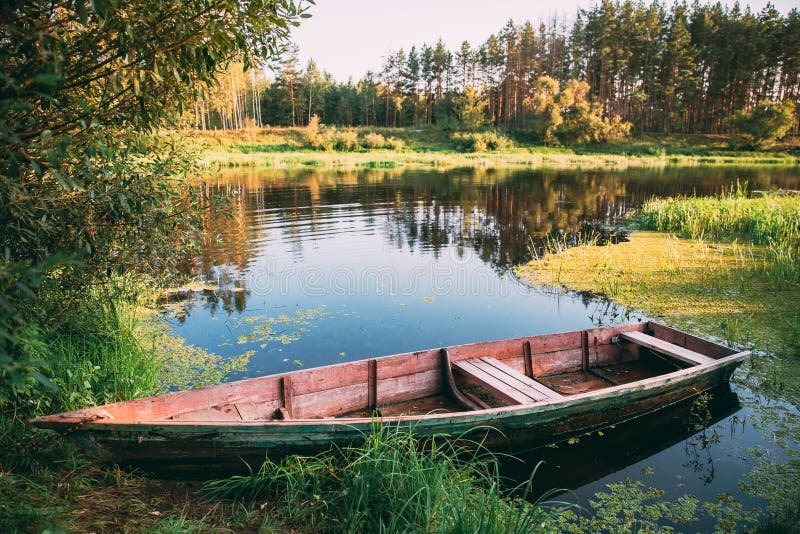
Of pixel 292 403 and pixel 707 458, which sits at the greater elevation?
pixel 292 403

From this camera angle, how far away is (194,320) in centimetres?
904

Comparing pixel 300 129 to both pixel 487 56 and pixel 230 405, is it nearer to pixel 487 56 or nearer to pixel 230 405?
pixel 487 56

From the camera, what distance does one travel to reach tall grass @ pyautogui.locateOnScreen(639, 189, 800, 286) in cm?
1069

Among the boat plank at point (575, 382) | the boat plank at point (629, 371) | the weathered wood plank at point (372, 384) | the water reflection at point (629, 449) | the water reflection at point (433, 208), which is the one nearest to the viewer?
the water reflection at point (629, 449)

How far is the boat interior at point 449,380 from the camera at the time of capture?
4.91 m

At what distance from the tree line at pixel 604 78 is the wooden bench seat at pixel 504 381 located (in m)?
55.2

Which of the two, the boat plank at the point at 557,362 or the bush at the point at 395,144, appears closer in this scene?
the boat plank at the point at 557,362

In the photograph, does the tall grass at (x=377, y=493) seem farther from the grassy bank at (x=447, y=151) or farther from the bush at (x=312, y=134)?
the bush at (x=312, y=134)

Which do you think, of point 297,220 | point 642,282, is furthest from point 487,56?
point 642,282

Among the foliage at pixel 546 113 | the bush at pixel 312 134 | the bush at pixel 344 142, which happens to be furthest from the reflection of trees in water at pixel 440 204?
the foliage at pixel 546 113

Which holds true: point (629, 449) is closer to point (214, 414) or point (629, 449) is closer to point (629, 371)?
point (629, 371)

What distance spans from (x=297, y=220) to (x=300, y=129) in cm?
4177

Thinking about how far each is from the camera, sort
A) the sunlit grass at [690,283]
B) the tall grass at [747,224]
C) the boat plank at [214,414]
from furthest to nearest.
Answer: the tall grass at [747,224], the sunlit grass at [690,283], the boat plank at [214,414]

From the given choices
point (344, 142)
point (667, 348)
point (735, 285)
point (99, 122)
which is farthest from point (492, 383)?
point (344, 142)
